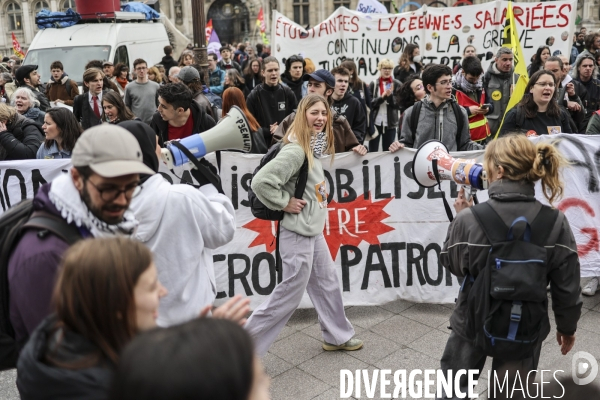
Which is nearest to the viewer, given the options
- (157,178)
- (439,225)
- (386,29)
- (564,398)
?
(564,398)

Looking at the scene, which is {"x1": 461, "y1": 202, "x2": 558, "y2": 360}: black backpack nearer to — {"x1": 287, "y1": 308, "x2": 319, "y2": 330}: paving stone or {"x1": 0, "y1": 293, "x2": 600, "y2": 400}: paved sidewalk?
{"x1": 0, "y1": 293, "x2": 600, "y2": 400}: paved sidewalk

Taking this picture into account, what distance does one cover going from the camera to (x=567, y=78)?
7367 millimetres

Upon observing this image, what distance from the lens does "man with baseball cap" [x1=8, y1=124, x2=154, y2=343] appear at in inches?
74.0

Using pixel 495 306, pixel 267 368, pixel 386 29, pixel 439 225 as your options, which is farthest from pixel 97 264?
pixel 386 29

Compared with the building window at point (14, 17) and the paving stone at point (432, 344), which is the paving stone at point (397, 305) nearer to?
the paving stone at point (432, 344)

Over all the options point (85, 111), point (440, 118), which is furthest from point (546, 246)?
point (85, 111)

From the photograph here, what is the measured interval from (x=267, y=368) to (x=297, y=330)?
0.56 meters

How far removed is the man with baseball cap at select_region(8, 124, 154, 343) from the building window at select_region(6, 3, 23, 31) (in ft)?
138

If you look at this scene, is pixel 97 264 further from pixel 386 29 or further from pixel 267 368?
pixel 386 29

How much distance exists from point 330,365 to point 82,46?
1004cm

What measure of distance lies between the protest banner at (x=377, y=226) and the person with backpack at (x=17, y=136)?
0.78 m

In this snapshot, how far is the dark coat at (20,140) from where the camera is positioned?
5.40 m

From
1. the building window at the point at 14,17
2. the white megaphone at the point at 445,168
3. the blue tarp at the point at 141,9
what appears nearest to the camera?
the white megaphone at the point at 445,168

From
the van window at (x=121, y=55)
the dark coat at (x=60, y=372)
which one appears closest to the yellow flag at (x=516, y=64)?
the dark coat at (x=60, y=372)
